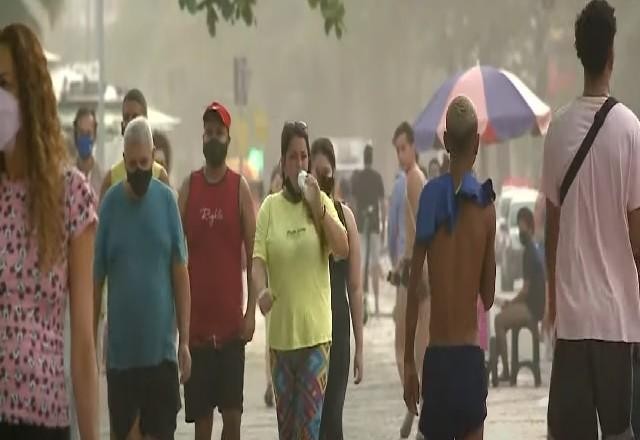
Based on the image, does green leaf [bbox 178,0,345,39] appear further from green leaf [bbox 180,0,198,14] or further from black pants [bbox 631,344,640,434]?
black pants [bbox 631,344,640,434]

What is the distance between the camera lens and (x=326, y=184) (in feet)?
34.0

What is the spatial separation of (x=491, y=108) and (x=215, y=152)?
25.5 ft

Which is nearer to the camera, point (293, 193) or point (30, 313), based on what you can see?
point (30, 313)

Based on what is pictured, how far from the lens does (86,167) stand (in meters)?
13.1

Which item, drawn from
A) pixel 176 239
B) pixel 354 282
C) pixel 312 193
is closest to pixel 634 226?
pixel 312 193

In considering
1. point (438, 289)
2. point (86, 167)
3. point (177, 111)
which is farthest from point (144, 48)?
point (438, 289)

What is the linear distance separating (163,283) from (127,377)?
1.49 feet

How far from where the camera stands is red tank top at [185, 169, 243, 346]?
10117mm

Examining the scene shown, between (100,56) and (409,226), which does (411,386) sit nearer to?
(409,226)

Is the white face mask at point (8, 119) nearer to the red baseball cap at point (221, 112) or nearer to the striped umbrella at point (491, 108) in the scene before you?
the red baseball cap at point (221, 112)

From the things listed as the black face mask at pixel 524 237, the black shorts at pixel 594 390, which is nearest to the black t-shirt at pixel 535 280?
the black face mask at pixel 524 237

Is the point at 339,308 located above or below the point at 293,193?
below

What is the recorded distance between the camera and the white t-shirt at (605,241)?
7.33 metres

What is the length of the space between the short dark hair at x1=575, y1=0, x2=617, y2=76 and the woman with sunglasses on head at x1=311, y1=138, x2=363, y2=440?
9.42ft
